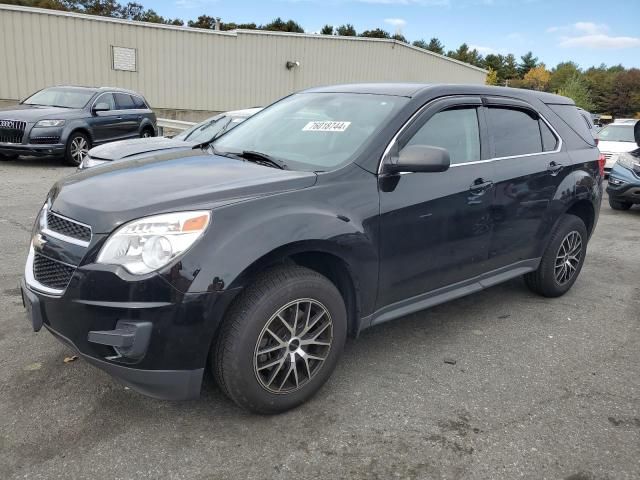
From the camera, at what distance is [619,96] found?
336 feet

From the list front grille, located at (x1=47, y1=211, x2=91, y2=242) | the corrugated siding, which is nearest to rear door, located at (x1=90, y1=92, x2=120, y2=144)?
the corrugated siding

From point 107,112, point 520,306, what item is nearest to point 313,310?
point 520,306

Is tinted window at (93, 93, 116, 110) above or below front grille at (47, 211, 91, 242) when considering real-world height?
below

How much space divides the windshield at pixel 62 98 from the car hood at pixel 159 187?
9.54m

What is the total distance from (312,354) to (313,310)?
0.81 feet

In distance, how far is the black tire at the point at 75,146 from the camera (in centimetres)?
1107

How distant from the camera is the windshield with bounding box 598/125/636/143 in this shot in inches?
572

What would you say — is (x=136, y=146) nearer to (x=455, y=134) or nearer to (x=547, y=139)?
(x=455, y=134)

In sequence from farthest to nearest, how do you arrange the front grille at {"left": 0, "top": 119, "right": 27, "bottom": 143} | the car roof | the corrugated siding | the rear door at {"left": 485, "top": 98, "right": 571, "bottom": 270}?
1. the corrugated siding
2. the front grille at {"left": 0, "top": 119, "right": 27, "bottom": 143}
3. the rear door at {"left": 485, "top": 98, "right": 571, "bottom": 270}
4. the car roof

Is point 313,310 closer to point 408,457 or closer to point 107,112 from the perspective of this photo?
point 408,457

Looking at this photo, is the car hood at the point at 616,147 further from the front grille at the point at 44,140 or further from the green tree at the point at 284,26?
the green tree at the point at 284,26

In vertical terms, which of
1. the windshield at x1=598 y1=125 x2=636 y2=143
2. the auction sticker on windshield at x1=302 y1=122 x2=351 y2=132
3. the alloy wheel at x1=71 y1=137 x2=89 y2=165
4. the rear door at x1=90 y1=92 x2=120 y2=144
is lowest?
the alloy wheel at x1=71 y1=137 x2=89 y2=165

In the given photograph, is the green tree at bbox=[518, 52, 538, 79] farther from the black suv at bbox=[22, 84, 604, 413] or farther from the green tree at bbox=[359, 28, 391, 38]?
the black suv at bbox=[22, 84, 604, 413]

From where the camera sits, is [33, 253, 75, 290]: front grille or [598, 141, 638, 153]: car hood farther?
[598, 141, 638, 153]: car hood
